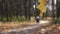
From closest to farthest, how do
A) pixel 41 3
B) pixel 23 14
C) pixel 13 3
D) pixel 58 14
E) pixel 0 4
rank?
pixel 41 3
pixel 58 14
pixel 0 4
pixel 13 3
pixel 23 14

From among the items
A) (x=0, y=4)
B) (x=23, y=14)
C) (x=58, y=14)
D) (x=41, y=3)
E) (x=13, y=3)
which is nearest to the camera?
(x=41, y=3)

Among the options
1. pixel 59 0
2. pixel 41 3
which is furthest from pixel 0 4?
pixel 41 3

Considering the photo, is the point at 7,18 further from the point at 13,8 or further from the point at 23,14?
the point at 23,14

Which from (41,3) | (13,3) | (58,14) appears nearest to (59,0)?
(58,14)

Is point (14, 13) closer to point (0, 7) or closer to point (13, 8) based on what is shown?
point (13, 8)

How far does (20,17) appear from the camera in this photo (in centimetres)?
3031

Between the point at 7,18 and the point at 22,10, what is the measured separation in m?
3.61

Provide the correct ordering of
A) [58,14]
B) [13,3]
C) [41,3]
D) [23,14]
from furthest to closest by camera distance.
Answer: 1. [23,14]
2. [13,3]
3. [58,14]
4. [41,3]

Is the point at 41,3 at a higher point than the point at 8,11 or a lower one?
higher

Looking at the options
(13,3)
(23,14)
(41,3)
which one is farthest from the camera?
(23,14)

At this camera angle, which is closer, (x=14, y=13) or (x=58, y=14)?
(x=58, y=14)

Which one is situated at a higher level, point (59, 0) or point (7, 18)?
point (59, 0)

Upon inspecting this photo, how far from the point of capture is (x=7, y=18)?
2777 cm

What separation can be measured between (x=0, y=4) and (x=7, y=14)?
1772 mm
